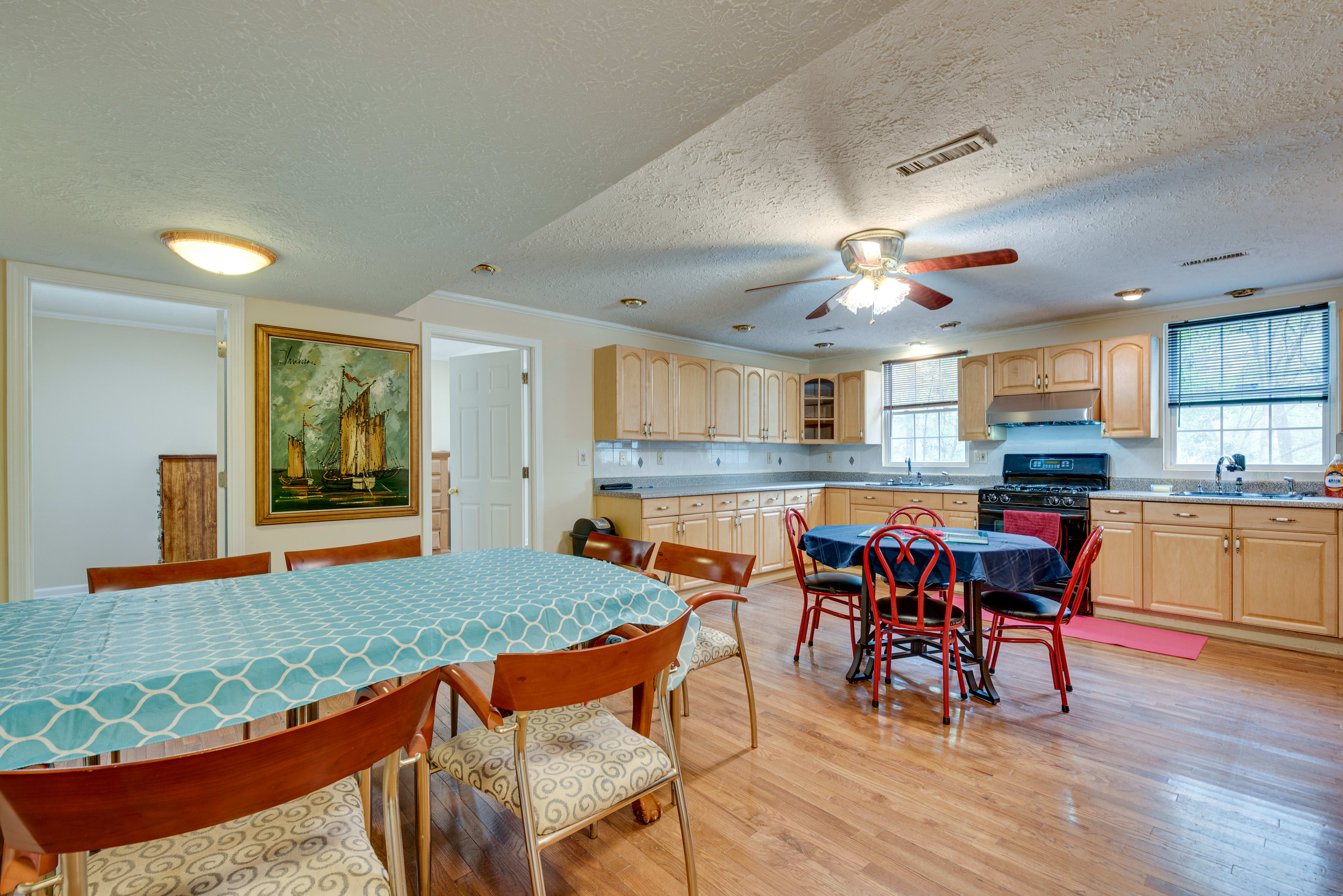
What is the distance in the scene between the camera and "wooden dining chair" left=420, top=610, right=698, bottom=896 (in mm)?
1239

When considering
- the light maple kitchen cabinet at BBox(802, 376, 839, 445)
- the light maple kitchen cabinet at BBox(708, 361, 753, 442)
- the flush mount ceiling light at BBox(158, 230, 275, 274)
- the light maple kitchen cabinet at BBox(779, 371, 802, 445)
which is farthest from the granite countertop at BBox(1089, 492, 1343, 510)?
the flush mount ceiling light at BBox(158, 230, 275, 274)

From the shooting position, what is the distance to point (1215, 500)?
3.84m

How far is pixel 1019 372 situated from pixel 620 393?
142 inches

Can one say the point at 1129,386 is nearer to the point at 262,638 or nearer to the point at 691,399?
the point at 691,399

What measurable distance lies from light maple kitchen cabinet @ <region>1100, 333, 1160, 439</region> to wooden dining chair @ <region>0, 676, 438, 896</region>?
5393 millimetres

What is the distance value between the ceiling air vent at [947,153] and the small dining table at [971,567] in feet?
5.48

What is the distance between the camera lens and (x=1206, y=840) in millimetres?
1803

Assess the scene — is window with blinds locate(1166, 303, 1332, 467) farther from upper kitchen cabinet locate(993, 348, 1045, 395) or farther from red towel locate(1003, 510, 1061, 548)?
red towel locate(1003, 510, 1061, 548)

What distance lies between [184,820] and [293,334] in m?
3.21

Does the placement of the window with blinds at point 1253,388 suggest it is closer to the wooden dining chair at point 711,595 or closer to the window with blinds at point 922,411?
the window with blinds at point 922,411

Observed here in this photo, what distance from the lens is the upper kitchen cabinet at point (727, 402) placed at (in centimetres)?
548

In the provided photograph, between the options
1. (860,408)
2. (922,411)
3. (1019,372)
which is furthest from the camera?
(860,408)

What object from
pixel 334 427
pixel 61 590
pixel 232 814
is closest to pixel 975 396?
pixel 334 427

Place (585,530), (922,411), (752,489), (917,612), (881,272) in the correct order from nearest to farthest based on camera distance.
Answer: (917,612), (881,272), (585,530), (752,489), (922,411)
